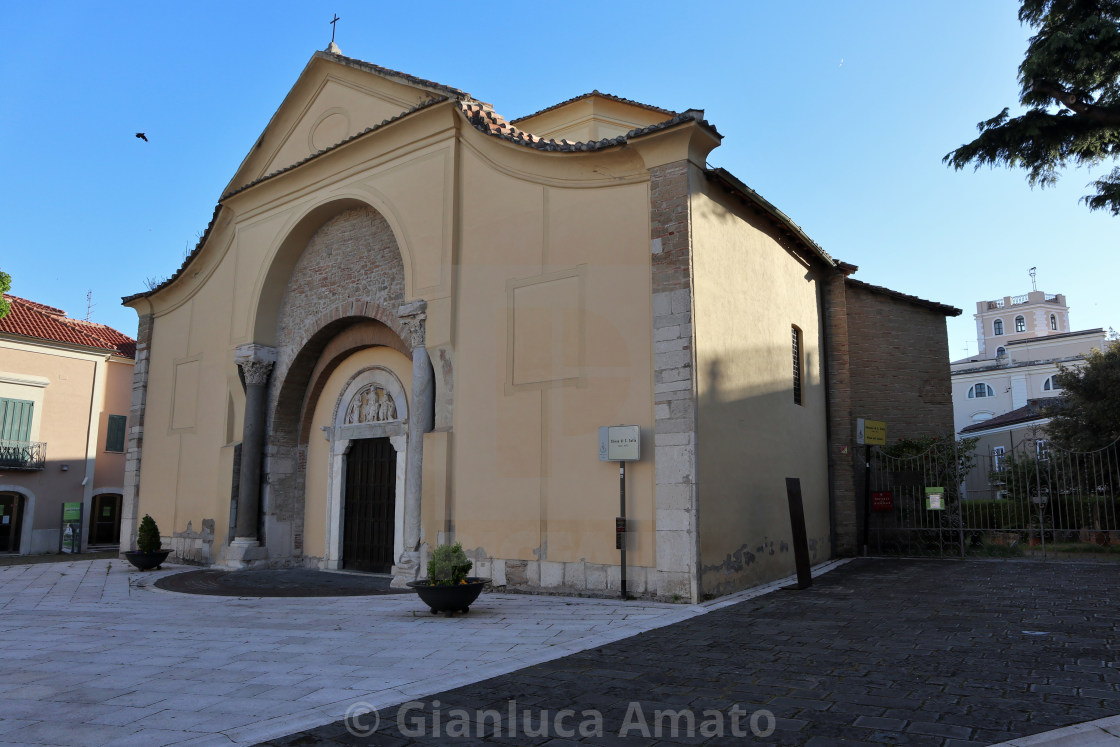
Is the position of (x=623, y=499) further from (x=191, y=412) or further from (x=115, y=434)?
(x=115, y=434)

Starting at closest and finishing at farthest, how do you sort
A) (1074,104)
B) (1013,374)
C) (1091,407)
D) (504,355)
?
(504,355) < (1074,104) < (1091,407) < (1013,374)

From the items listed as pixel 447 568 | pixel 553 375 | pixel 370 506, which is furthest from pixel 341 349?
pixel 447 568

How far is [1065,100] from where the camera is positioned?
12.0 meters

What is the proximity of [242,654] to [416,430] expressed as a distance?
5.11 meters

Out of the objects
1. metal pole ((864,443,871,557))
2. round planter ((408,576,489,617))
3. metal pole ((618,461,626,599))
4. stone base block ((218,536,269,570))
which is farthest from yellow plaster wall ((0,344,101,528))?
metal pole ((864,443,871,557))

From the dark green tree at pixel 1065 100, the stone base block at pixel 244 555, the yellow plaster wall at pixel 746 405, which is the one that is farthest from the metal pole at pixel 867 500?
the stone base block at pixel 244 555

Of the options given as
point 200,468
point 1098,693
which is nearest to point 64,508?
point 200,468

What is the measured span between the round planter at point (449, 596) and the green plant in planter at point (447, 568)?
0.31 feet

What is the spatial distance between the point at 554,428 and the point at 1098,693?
626 cm

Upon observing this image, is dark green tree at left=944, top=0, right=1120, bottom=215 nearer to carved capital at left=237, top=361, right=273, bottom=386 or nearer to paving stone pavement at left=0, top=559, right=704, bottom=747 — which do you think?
paving stone pavement at left=0, top=559, right=704, bottom=747

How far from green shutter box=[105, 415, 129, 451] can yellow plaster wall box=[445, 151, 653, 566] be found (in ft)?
59.7

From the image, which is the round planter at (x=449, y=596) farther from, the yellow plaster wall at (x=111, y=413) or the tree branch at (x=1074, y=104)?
the yellow plaster wall at (x=111, y=413)

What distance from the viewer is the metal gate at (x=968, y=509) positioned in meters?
12.7

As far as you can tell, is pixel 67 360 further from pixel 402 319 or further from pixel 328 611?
pixel 328 611
